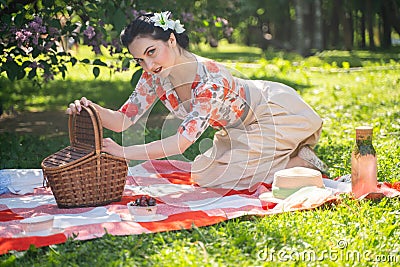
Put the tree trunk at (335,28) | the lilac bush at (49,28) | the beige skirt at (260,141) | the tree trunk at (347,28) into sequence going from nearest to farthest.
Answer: the beige skirt at (260,141) < the lilac bush at (49,28) < the tree trunk at (347,28) < the tree trunk at (335,28)

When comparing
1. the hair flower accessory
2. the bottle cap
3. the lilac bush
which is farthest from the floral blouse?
the lilac bush

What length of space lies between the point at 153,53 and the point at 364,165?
1257 mm

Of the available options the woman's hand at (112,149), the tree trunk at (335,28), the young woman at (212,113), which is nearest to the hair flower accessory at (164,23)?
the young woman at (212,113)

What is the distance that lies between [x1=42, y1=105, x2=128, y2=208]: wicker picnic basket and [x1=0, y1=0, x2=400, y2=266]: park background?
0.59m

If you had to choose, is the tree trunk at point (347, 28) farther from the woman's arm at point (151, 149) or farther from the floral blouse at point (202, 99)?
the woman's arm at point (151, 149)

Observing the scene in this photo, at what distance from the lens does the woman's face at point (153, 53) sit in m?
3.46

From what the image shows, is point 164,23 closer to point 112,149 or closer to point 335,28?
point 112,149

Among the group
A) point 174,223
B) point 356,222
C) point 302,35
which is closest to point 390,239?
point 356,222

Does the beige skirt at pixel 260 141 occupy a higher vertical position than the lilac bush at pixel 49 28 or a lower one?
lower

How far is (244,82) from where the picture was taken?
4051mm

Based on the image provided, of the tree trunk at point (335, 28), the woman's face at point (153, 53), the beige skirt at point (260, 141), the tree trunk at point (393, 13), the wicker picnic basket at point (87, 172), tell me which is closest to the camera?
the wicker picnic basket at point (87, 172)

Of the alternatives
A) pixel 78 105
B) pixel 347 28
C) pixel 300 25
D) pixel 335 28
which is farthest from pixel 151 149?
pixel 335 28

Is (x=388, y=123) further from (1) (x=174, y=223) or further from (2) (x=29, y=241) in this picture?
(2) (x=29, y=241)

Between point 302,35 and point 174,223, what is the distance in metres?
13.5
